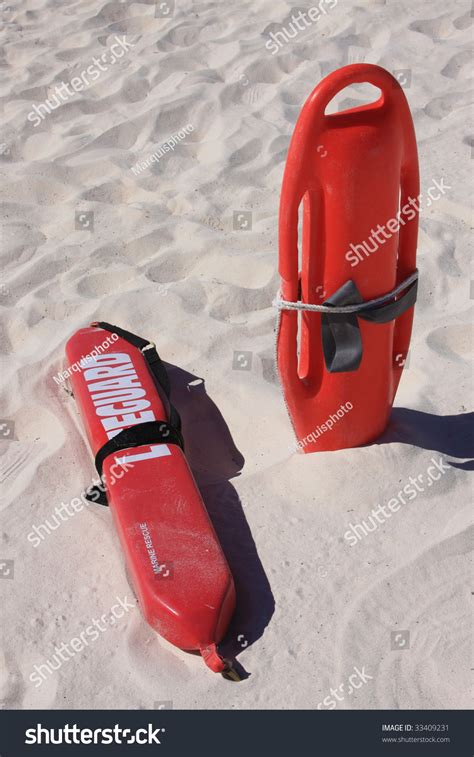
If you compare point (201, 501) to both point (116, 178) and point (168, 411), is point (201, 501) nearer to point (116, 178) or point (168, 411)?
point (168, 411)

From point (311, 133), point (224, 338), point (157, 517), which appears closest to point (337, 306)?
point (311, 133)

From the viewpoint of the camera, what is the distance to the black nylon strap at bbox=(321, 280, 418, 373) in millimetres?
2408

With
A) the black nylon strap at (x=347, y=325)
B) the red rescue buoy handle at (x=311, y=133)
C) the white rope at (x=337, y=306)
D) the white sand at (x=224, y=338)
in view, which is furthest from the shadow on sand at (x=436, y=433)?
the red rescue buoy handle at (x=311, y=133)

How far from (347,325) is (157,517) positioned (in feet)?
2.36

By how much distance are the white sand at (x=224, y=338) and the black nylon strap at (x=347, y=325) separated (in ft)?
0.93

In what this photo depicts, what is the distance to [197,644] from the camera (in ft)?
7.09

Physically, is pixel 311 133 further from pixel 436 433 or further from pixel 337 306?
pixel 436 433

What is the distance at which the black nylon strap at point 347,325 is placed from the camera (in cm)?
241

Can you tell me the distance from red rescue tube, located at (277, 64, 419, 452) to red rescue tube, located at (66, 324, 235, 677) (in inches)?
16.6

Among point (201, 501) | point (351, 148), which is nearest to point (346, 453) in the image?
point (201, 501)

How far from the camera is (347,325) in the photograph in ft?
7.97

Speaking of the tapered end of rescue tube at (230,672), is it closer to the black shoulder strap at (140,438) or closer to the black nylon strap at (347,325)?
the black shoulder strap at (140,438)

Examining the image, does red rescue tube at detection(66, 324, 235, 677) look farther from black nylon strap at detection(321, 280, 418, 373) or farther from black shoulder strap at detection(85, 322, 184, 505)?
black nylon strap at detection(321, 280, 418, 373)

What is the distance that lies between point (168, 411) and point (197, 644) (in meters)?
0.83
